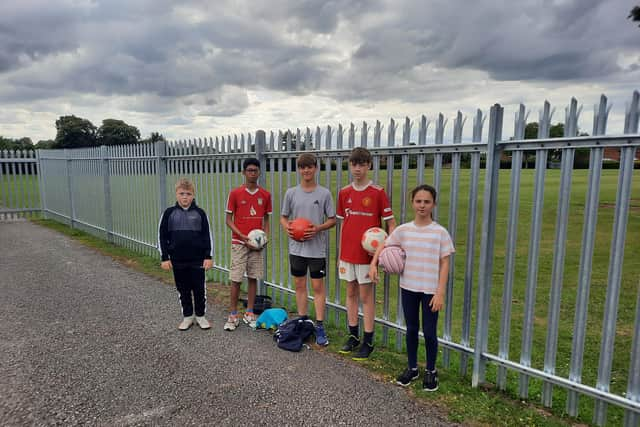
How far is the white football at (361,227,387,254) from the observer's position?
13.0ft

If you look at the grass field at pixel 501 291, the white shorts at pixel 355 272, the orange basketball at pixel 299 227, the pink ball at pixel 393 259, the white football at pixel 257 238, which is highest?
the orange basketball at pixel 299 227

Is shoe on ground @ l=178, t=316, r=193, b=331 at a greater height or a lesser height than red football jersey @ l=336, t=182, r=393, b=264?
lesser

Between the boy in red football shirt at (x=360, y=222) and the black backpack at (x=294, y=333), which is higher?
the boy in red football shirt at (x=360, y=222)

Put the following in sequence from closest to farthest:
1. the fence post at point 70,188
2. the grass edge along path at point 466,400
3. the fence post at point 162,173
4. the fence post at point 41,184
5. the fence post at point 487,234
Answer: the grass edge along path at point 466,400 < the fence post at point 487,234 < the fence post at point 162,173 < the fence post at point 70,188 < the fence post at point 41,184

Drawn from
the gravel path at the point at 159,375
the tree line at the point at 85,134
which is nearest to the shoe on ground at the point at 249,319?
the gravel path at the point at 159,375

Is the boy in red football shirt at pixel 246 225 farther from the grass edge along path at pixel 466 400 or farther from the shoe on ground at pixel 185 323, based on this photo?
the grass edge along path at pixel 466 400

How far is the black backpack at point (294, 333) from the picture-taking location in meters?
4.55

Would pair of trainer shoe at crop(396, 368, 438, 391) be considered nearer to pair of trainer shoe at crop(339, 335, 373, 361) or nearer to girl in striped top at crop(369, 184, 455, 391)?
girl in striped top at crop(369, 184, 455, 391)

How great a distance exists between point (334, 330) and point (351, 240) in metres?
1.47

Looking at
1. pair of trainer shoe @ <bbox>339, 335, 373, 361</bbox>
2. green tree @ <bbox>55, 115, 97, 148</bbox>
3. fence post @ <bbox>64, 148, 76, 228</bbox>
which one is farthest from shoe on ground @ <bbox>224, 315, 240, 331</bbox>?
green tree @ <bbox>55, 115, 97, 148</bbox>

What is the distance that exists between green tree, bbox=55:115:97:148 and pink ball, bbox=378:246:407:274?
79.7 m

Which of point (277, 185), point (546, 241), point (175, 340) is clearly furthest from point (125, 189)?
point (546, 241)

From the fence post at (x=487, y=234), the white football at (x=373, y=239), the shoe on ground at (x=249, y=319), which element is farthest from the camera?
the shoe on ground at (x=249, y=319)

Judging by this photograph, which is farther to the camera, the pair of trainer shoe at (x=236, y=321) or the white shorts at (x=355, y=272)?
the pair of trainer shoe at (x=236, y=321)
